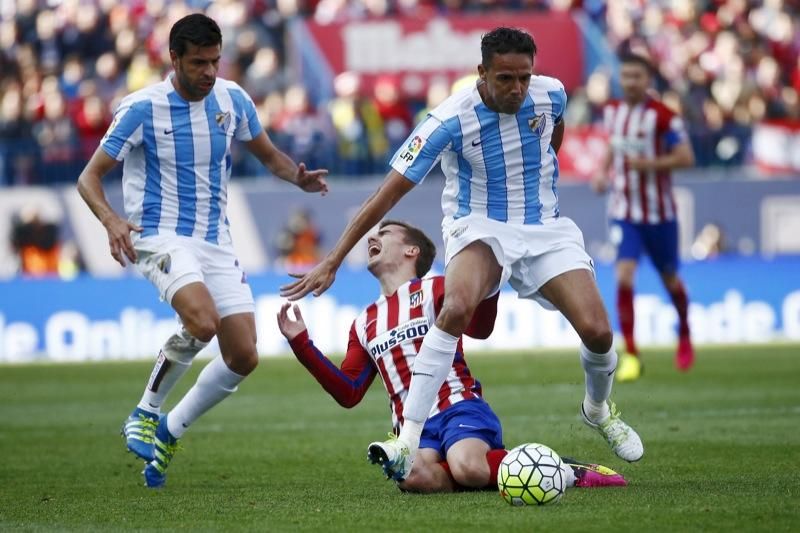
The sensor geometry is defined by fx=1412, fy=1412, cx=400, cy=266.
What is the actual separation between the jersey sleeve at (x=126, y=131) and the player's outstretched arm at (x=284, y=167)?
0.76 meters

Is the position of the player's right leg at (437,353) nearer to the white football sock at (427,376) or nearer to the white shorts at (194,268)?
the white football sock at (427,376)

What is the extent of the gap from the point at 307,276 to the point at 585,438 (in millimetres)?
3146

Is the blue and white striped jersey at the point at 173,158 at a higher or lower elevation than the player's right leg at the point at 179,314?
higher

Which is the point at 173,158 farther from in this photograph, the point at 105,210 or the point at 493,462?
the point at 493,462

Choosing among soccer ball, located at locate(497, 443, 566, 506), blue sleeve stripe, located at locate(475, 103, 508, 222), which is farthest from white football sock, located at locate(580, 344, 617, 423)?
soccer ball, located at locate(497, 443, 566, 506)

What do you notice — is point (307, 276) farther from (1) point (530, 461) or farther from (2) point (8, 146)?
(2) point (8, 146)

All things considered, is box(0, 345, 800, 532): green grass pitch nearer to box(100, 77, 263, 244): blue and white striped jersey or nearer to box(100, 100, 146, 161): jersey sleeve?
box(100, 77, 263, 244): blue and white striped jersey

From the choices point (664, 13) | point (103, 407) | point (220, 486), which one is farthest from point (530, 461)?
point (664, 13)

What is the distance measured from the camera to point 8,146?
70.9 ft

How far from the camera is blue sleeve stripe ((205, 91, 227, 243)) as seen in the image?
7469 mm

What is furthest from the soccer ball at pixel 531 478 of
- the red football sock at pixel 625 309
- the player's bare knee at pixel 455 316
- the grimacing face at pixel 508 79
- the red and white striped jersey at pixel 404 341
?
the red football sock at pixel 625 309

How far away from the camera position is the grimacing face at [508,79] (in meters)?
6.46

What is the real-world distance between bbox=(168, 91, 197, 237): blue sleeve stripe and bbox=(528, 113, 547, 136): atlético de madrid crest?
5.92ft

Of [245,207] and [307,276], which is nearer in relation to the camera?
[307,276]
